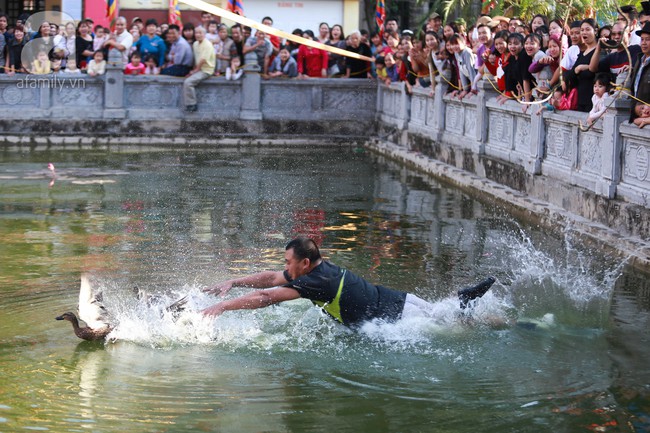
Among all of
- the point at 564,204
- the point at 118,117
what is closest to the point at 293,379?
the point at 564,204

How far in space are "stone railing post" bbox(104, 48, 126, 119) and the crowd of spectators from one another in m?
0.22

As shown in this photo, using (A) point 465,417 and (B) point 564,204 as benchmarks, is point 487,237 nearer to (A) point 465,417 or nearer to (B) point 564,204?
(B) point 564,204

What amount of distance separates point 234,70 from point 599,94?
13293 millimetres

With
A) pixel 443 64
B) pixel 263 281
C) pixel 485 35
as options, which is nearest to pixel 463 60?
pixel 485 35

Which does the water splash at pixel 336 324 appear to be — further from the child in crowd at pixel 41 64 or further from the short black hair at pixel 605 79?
the child in crowd at pixel 41 64

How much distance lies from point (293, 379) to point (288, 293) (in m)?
0.89

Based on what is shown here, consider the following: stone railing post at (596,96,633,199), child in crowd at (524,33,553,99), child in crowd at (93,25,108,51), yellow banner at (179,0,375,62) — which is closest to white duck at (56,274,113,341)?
stone railing post at (596,96,633,199)

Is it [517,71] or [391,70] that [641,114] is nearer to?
[517,71]

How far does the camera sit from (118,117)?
25.5m

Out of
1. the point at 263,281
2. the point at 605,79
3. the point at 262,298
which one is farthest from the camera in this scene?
the point at 605,79

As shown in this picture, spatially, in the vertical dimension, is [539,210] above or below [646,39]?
below

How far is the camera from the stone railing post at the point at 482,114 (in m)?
18.1

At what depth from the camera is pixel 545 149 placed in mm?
15727

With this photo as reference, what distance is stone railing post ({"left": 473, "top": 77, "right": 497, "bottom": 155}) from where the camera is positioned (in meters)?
18.1
